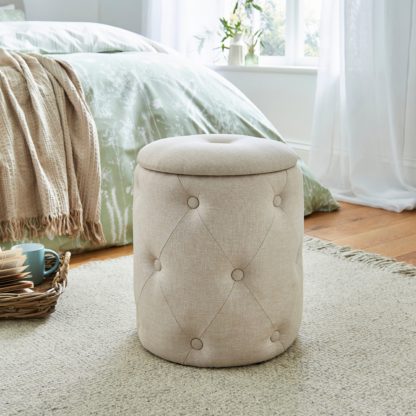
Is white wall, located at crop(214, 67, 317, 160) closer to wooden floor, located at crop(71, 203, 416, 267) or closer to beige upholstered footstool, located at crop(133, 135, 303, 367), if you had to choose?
wooden floor, located at crop(71, 203, 416, 267)

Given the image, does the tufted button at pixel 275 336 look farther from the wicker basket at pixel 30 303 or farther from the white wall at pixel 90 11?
the white wall at pixel 90 11

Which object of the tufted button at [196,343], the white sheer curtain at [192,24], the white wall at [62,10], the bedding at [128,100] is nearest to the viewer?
the tufted button at [196,343]

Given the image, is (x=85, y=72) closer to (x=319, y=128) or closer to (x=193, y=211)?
(x=193, y=211)

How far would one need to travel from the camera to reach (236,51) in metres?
3.98

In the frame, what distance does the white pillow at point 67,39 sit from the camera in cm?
252

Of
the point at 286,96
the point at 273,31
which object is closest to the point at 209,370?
the point at 286,96

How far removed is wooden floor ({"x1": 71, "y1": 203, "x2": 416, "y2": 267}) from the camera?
90.6 inches

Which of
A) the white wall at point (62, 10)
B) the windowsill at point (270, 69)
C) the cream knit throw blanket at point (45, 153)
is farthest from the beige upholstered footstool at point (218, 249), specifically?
the white wall at point (62, 10)

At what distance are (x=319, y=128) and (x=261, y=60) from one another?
3.41 feet

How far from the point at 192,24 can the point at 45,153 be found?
2.38 metres

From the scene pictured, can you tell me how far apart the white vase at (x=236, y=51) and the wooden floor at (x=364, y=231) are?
1326mm

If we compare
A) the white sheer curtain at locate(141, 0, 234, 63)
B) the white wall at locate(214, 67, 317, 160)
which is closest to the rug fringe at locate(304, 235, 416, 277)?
the white wall at locate(214, 67, 317, 160)

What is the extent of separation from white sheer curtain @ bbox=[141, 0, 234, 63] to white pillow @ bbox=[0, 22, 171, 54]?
1420 millimetres

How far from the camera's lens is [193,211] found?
140 cm
